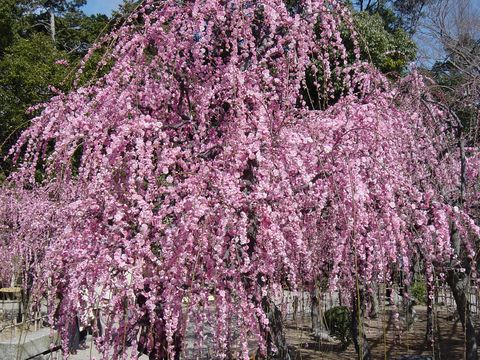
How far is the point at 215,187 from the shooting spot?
10.1 feet

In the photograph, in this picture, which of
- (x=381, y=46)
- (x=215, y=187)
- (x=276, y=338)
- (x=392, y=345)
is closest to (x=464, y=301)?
(x=276, y=338)

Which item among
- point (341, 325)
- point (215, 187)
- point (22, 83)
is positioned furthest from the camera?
point (22, 83)

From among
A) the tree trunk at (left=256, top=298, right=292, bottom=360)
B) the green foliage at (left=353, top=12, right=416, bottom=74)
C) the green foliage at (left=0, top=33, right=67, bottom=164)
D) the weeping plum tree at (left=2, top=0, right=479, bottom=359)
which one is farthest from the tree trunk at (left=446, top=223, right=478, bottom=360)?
the green foliage at (left=0, top=33, right=67, bottom=164)

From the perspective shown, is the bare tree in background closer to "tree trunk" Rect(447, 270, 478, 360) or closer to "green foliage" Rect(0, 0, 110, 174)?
"tree trunk" Rect(447, 270, 478, 360)

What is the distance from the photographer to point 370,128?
3.61 metres

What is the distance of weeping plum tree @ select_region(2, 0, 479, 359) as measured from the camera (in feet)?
9.89

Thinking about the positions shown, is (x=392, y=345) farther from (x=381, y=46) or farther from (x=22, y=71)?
(x=22, y=71)

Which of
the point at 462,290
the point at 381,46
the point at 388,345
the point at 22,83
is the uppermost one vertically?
the point at 381,46

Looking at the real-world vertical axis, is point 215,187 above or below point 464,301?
above

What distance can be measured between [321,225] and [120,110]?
1717 mm

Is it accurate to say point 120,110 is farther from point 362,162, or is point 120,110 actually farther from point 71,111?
point 362,162

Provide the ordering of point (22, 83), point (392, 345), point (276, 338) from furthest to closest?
point (22, 83)
point (392, 345)
point (276, 338)

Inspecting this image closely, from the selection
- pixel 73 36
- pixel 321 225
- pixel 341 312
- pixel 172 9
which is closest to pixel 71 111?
pixel 172 9

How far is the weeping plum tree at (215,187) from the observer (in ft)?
9.89
